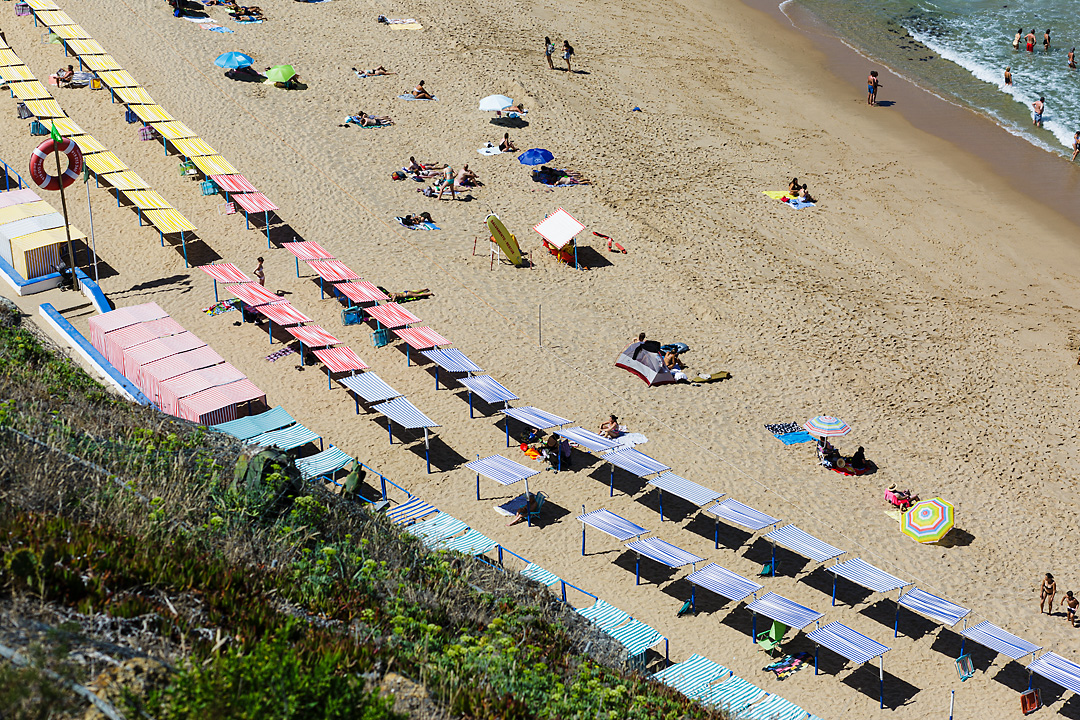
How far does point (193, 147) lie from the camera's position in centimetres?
2748

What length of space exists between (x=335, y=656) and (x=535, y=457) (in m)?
11.6

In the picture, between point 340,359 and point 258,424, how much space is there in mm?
2612

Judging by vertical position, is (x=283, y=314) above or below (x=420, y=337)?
above

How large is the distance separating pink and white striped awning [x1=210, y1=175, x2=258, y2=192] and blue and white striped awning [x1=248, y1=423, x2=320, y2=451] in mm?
10373

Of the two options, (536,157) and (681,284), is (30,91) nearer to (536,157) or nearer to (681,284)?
(536,157)

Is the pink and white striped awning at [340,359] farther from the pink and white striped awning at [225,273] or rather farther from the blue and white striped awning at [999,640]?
the blue and white striped awning at [999,640]

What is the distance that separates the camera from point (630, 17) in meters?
41.1

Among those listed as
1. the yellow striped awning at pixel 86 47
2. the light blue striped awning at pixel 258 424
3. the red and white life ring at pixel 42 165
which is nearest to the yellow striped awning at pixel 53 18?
the yellow striped awning at pixel 86 47

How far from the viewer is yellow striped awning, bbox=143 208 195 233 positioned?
23.7 metres

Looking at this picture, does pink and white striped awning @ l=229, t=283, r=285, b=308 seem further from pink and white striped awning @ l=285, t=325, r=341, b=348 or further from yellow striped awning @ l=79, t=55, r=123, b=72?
yellow striped awning @ l=79, t=55, r=123, b=72

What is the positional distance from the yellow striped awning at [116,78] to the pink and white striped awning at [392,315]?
14331mm

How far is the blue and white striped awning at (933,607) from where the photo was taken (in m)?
14.5

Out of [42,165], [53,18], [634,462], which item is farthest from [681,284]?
[53,18]

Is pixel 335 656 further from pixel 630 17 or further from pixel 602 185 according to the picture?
pixel 630 17
